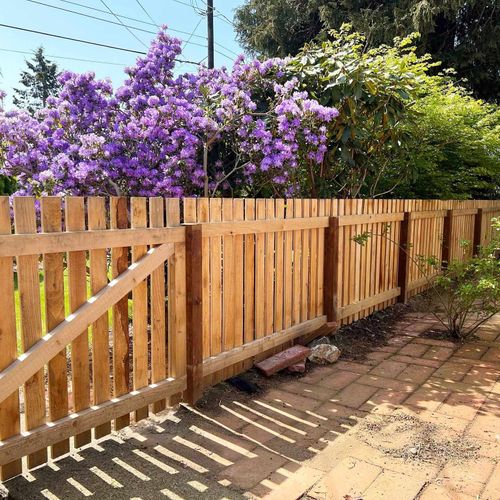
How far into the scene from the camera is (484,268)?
14.6 feet

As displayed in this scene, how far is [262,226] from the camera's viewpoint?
3646 millimetres

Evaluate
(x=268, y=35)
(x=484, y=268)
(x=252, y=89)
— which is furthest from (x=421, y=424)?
(x=268, y=35)

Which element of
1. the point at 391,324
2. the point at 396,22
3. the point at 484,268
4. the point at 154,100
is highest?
the point at 396,22

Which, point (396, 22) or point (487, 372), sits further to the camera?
point (396, 22)

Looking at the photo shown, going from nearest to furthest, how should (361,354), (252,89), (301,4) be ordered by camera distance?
(361,354) < (252,89) < (301,4)

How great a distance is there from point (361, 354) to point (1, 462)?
10.0 ft

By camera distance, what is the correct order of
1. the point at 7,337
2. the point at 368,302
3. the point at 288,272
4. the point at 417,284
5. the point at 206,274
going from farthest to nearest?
the point at 417,284, the point at 368,302, the point at 288,272, the point at 206,274, the point at 7,337

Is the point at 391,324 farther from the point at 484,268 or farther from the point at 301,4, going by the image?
the point at 301,4

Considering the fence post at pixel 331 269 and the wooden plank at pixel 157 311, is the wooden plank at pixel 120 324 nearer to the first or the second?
the wooden plank at pixel 157 311

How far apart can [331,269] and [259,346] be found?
125 centimetres

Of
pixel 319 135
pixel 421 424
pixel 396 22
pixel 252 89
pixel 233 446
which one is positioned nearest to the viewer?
pixel 233 446

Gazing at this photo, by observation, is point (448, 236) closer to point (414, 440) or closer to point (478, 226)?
point (478, 226)

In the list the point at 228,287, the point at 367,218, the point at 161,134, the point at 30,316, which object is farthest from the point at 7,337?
the point at 367,218

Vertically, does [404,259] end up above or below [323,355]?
above
